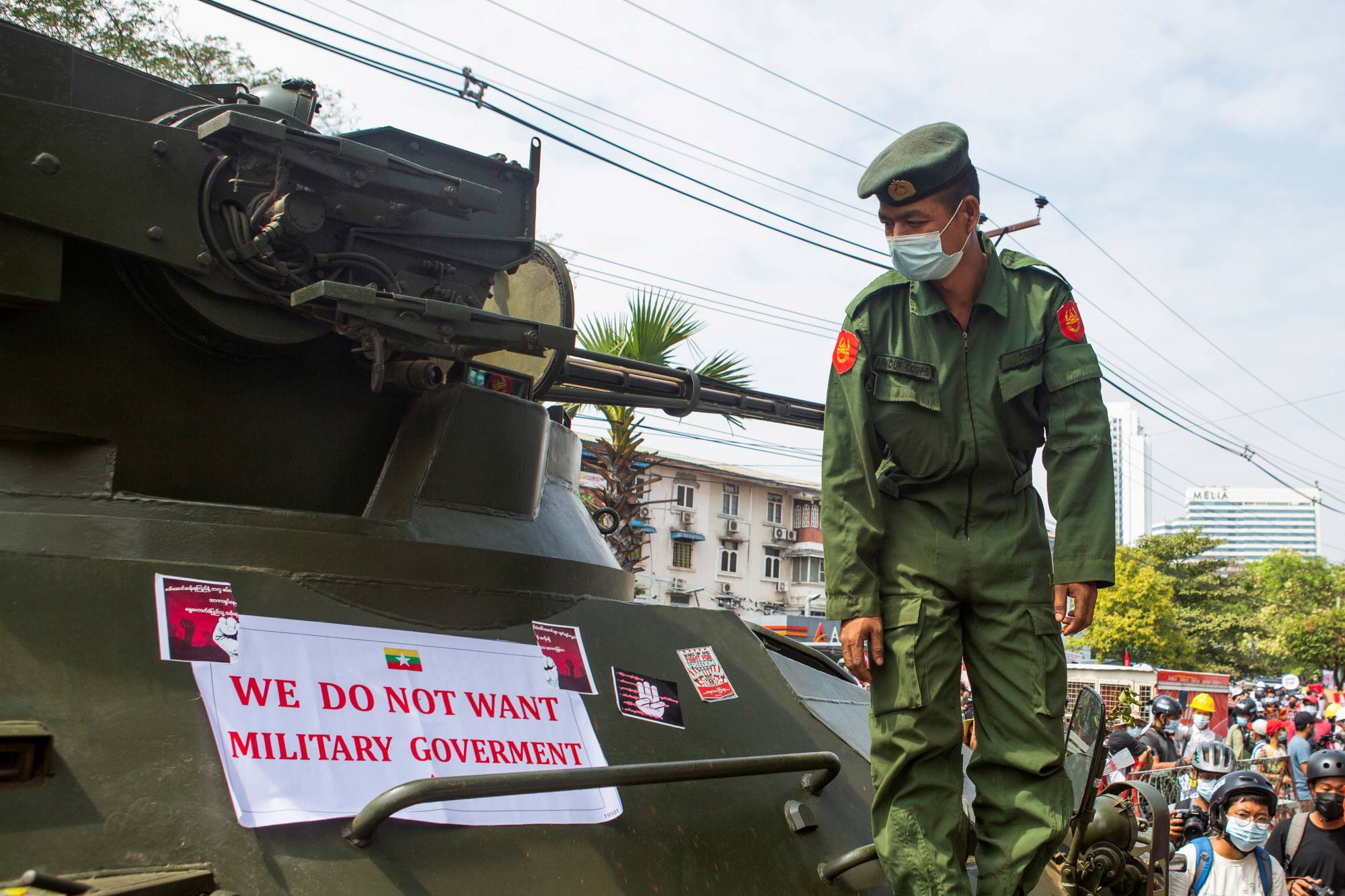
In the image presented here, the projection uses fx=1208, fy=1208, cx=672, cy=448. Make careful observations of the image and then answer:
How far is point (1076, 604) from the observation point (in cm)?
265

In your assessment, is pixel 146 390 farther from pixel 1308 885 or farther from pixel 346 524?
pixel 1308 885

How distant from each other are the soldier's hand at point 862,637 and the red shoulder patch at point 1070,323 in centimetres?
80

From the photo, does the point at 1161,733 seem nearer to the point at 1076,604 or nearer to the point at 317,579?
the point at 1076,604

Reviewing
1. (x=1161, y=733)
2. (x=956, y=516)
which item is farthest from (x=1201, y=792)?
(x=956, y=516)

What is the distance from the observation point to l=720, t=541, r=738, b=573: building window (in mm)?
48844

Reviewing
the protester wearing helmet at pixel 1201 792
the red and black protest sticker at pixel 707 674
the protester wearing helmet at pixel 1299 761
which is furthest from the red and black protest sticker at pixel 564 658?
the protester wearing helmet at pixel 1299 761

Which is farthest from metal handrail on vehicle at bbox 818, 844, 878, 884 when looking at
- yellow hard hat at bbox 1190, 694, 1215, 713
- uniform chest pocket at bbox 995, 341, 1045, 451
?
yellow hard hat at bbox 1190, 694, 1215, 713

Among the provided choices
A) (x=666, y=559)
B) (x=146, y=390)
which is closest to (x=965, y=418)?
(x=146, y=390)

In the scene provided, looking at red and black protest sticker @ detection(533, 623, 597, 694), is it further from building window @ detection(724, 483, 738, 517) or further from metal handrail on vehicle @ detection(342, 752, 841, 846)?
building window @ detection(724, 483, 738, 517)

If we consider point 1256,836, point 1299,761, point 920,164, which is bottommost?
point 1299,761

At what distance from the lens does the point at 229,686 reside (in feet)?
7.86

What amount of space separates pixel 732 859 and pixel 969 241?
153 cm

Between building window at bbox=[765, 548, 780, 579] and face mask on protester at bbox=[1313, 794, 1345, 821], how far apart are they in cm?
4420

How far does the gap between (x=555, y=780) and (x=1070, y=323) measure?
1.56 m
